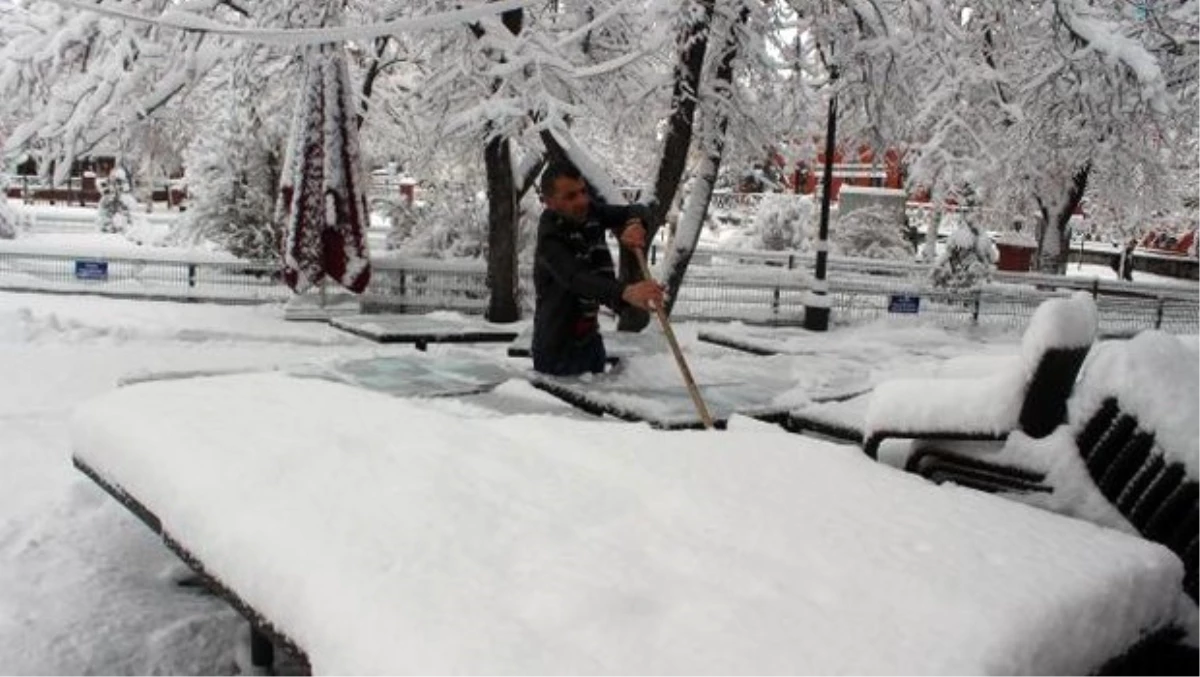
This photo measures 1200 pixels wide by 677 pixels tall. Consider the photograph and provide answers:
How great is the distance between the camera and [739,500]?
8.45 ft

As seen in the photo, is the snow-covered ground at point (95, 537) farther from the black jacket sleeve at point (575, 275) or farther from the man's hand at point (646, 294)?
the man's hand at point (646, 294)

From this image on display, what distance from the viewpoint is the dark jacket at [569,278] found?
4641mm

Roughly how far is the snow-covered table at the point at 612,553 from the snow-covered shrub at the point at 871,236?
2105cm

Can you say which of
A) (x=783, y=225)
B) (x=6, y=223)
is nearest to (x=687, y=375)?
(x=783, y=225)

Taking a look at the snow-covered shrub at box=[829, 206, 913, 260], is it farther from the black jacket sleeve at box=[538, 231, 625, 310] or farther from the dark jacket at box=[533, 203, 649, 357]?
the black jacket sleeve at box=[538, 231, 625, 310]

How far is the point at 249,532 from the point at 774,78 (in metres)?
11.7

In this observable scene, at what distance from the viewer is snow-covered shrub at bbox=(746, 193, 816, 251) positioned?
24.8 m

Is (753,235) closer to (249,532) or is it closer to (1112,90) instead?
(1112,90)

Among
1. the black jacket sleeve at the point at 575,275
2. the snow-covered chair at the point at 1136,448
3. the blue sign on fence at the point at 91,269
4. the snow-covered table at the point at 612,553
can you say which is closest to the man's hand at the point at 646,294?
the black jacket sleeve at the point at 575,275

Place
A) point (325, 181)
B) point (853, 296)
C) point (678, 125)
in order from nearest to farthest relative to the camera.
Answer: point (325, 181), point (678, 125), point (853, 296)

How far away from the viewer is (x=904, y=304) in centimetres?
1589

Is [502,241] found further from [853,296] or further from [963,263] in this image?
[963,263]

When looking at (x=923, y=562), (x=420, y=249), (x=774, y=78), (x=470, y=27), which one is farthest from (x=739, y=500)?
(x=420, y=249)

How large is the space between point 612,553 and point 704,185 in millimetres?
11082
